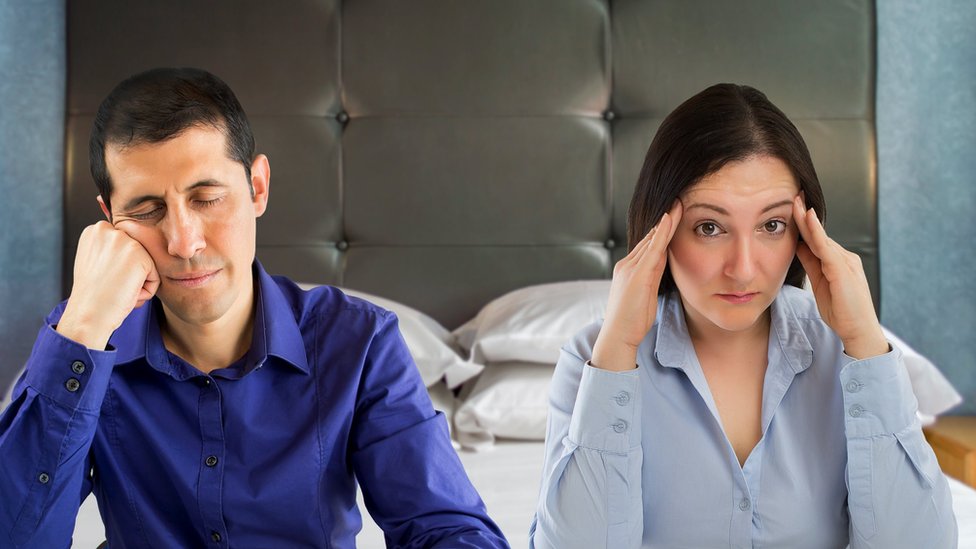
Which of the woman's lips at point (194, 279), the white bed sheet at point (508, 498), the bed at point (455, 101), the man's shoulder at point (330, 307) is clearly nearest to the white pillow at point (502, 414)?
the white bed sheet at point (508, 498)

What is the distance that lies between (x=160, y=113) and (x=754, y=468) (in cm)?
91

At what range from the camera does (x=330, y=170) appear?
2930 mm

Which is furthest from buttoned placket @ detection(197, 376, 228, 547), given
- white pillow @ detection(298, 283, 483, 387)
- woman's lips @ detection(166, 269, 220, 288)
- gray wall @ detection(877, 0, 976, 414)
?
gray wall @ detection(877, 0, 976, 414)

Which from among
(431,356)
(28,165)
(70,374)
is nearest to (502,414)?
(431,356)

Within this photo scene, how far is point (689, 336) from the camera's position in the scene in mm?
A: 1421

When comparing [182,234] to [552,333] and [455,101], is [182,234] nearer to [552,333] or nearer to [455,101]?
[552,333]

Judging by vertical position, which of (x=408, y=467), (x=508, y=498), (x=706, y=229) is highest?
(x=706, y=229)

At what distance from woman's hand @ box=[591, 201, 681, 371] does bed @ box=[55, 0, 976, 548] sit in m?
1.55

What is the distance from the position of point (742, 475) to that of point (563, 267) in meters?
1.65

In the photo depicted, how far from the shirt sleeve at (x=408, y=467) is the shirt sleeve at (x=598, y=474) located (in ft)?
0.27

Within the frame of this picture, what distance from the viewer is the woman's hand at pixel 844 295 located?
1.33 metres

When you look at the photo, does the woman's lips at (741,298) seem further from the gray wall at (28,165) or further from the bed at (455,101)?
the gray wall at (28,165)

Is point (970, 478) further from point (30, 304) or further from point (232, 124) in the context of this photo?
point (30, 304)

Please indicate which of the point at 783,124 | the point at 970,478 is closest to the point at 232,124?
the point at 783,124
